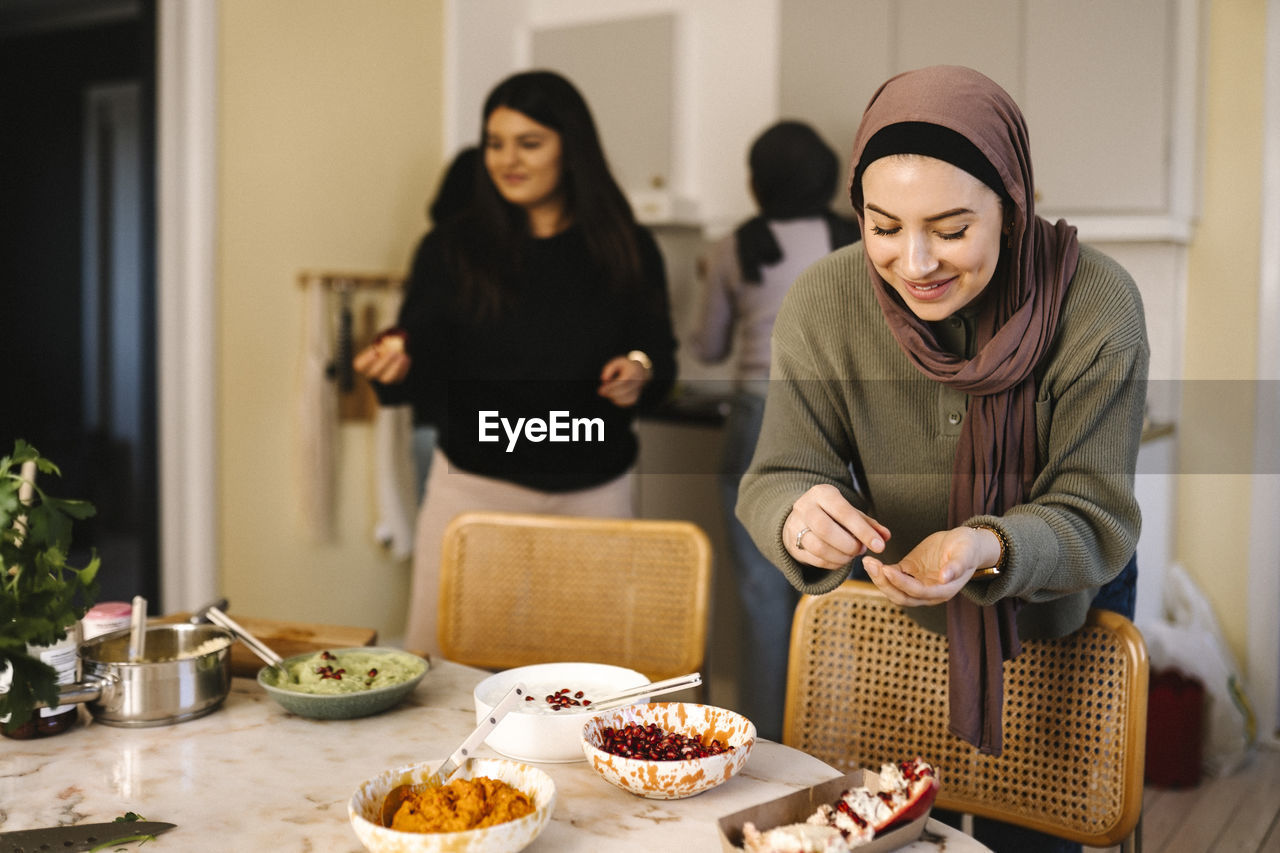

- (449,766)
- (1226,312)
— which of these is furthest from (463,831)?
(1226,312)

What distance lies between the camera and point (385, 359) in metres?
1.96

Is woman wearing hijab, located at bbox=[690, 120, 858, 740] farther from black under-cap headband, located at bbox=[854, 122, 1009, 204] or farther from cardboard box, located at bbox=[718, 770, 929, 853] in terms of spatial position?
cardboard box, located at bbox=[718, 770, 929, 853]

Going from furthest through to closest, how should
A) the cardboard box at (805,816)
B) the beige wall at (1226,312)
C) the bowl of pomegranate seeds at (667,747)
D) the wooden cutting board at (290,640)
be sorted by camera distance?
the beige wall at (1226,312) < the wooden cutting board at (290,640) < the bowl of pomegranate seeds at (667,747) < the cardboard box at (805,816)

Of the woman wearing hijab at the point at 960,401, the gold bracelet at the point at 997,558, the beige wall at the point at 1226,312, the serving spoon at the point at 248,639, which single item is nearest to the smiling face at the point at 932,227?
the woman wearing hijab at the point at 960,401

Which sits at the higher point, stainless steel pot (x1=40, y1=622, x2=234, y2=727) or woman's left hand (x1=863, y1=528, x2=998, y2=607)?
woman's left hand (x1=863, y1=528, x2=998, y2=607)

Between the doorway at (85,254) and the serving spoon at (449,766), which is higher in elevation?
the doorway at (85,254)

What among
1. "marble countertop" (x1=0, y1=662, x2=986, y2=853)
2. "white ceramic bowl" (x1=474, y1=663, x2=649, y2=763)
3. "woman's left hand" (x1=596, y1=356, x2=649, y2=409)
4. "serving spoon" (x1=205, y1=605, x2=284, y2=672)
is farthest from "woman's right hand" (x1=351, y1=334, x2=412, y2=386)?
"white ceramic bowl" (x1=474, y1=663, x2=649, y2=763)

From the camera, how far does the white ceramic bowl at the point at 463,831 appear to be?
785mm

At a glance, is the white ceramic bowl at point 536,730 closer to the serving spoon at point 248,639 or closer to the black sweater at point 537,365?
the serving spoon at point 248,639

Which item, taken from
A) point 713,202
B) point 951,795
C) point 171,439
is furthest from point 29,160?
point 951,795

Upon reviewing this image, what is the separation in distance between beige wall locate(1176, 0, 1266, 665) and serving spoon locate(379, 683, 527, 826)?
2151mm

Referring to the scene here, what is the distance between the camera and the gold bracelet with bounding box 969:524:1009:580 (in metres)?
1.06

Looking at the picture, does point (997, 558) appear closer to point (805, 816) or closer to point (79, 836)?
point (805, 816)

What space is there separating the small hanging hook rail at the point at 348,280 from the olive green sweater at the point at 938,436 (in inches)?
77.7
